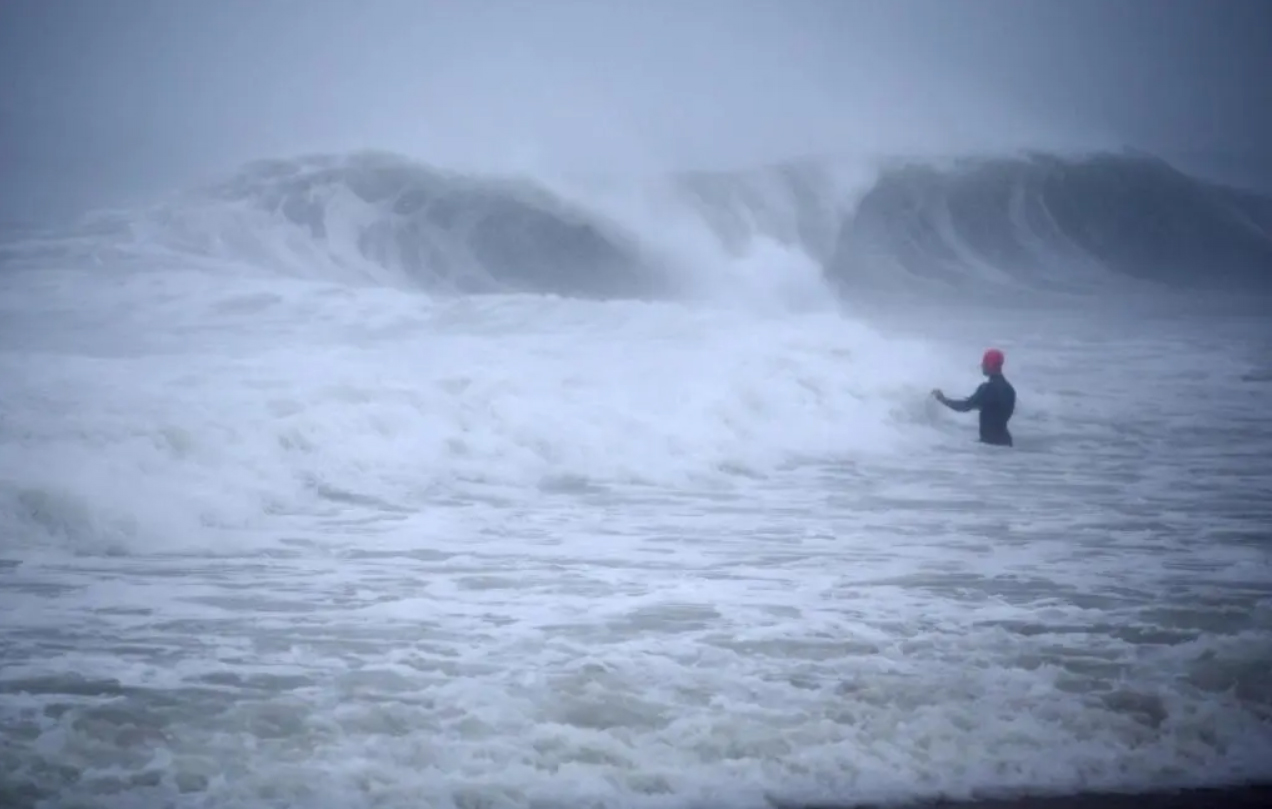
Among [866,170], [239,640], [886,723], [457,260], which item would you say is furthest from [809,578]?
[866,170]

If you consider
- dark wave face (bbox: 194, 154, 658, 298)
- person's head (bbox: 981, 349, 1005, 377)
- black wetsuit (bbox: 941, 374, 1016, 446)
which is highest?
dark wave face (bbox: 194, 154, 658, 298)

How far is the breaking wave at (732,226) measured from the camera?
42.1 feet

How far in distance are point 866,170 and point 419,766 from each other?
15.1 m

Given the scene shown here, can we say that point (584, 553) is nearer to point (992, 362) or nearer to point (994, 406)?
point (992, 362)

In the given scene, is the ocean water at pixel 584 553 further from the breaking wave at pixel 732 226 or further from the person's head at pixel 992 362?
the breaking wave at pixel 732 226

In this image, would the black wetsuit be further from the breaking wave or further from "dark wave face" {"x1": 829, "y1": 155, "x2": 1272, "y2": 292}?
"dark wave face" {"x1": 829, "y1": 155, "x2": 1272, "y2": 292}

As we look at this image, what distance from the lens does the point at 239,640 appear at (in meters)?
3.20

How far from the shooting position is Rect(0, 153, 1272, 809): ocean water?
8.23ft

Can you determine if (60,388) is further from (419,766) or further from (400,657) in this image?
(419,766)

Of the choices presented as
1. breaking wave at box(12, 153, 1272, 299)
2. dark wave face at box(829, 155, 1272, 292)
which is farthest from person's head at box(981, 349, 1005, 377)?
dark wave face at box(829, 155, 1272, 292)

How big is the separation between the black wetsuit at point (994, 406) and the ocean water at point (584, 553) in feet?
0.72

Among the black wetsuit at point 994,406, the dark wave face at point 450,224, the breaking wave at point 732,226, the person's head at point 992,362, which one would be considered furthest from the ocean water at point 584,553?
the dark wave face at point 450,224

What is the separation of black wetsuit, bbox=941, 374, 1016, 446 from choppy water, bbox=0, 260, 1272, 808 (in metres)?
0.15

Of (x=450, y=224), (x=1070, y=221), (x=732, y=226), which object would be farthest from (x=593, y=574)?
(x=1070, y=221)
